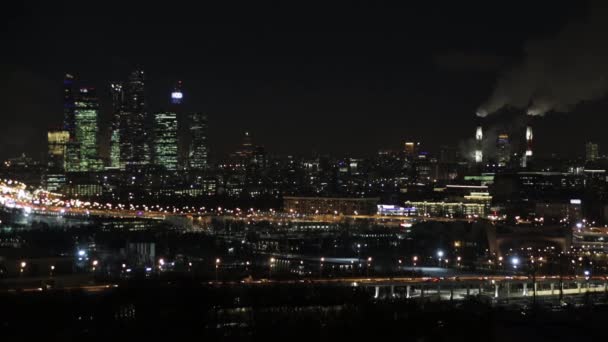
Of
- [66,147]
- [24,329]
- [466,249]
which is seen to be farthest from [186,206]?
[24,329]

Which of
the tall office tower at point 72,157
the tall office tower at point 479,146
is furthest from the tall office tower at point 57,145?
the tall office tower at point 479,146

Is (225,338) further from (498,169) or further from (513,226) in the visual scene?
(498,169)

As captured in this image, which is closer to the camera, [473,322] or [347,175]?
[473,322]

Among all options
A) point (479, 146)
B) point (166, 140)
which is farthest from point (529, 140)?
point (166, 140)

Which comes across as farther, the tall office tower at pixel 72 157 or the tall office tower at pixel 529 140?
the tall office tower at pixel 72 157

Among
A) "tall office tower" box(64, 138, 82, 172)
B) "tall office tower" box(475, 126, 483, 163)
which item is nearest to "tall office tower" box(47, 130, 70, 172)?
"tall office tower" box(64, 138, 82, 172)

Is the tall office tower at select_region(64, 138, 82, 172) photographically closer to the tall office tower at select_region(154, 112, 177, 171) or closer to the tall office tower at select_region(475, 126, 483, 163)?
the tall office tower at select_region(154, 112, 177, 171)

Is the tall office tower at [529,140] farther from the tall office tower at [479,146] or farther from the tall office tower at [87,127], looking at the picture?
the tall office tower at [87,127]
